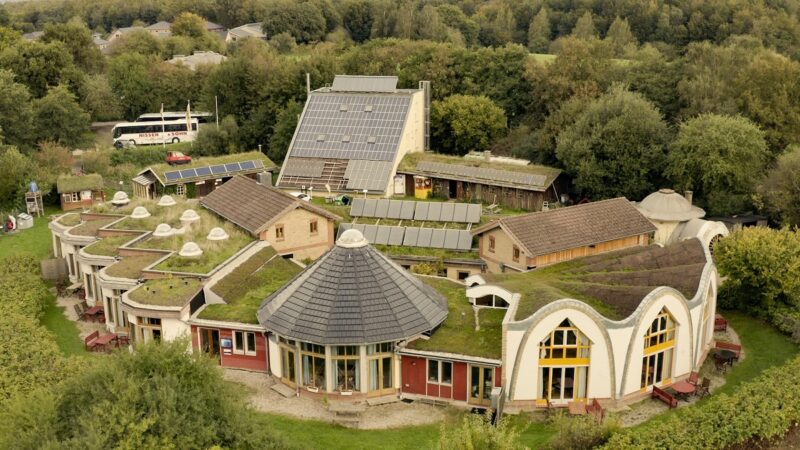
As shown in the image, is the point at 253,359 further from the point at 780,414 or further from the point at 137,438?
the point at 780,414

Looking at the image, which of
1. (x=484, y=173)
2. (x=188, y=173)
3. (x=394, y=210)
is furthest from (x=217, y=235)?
(x=484, y=173)

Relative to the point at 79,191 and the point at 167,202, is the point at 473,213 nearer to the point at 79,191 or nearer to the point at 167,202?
the point at 167,202

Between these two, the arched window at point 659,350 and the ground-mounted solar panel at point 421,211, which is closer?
the arched window at point 659,350

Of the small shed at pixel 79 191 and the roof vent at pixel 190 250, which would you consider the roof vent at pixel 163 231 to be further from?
the small shed at pixel 79 191

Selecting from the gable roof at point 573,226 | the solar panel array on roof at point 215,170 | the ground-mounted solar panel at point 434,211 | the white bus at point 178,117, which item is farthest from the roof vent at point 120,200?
the white bus at point 178,117

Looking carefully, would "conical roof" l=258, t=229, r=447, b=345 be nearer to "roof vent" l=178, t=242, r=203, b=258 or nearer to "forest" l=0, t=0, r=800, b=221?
"roof vent" l=178, t=242, r=203, b=258

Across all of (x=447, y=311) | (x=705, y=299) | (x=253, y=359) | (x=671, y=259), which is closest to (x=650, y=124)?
(x=671, y=259)
